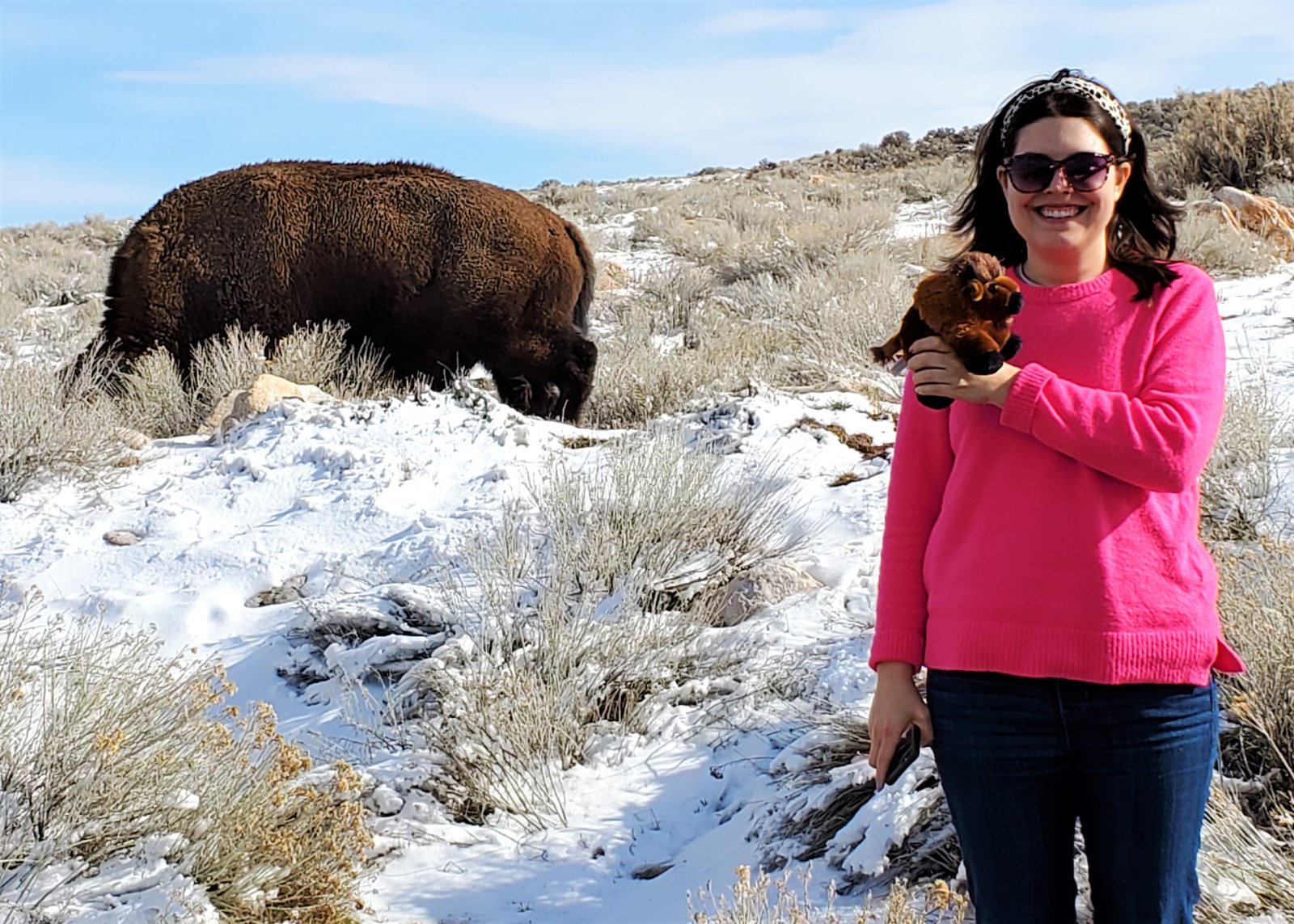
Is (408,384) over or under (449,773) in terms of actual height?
over

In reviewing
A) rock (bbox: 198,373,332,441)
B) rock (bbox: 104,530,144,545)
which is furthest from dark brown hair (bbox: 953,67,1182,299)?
rock (bbox: 198,373,332,441)

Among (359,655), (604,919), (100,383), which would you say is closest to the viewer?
(604,919)

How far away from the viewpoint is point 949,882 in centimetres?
323

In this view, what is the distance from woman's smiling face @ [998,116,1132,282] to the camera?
7.22 feet

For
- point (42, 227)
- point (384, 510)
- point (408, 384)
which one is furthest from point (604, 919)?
point (42, 227)

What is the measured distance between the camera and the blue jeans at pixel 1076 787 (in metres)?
2.01

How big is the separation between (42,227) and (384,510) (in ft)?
91.8

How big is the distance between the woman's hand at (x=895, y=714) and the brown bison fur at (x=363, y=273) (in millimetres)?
7111

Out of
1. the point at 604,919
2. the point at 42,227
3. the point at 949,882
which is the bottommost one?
the point at 604,919

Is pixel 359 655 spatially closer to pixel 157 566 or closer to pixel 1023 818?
pixel 157 566

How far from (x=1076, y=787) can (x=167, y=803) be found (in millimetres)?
2431

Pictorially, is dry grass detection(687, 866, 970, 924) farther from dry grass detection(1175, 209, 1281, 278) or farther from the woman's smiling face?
dry grass detection(1175, 209, 1281, 278)

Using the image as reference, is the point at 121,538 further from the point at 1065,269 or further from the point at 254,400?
the point at 1065,269

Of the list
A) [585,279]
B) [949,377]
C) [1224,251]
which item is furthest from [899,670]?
[1224,251]
